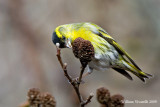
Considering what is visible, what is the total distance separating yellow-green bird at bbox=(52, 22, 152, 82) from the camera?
118 inches

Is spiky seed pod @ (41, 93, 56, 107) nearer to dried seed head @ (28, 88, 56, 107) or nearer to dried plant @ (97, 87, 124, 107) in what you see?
dried seed head @ (28, 88, 56, 107)

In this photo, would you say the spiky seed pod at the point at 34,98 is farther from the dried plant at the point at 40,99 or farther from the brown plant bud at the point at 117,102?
the brown plant bud at the point at 117,102

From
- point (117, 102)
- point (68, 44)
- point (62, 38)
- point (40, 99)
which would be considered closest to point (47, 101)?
point (40, 99)

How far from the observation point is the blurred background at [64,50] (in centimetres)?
423

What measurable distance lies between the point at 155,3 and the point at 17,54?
2.78 metres

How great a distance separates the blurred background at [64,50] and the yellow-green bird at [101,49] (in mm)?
886

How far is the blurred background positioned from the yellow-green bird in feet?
2.91

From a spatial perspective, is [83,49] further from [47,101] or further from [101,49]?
[101,49]

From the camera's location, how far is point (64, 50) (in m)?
4.39

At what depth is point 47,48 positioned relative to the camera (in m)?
4.92

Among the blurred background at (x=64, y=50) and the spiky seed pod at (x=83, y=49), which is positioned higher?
the blurred background at (x=64, y=50)

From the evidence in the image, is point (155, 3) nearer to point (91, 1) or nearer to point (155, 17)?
point (155, 17)

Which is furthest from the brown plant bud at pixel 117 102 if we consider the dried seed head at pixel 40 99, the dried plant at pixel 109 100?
the dried seed head at pixel 40 99

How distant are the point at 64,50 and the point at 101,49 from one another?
1.44 meters
